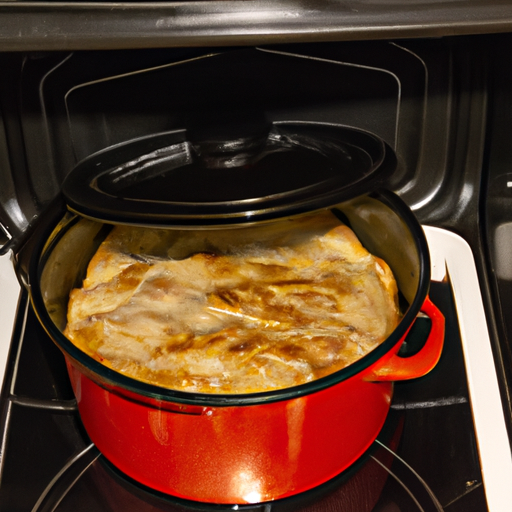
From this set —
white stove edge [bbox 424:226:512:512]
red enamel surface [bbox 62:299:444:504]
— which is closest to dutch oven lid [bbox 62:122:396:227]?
red enamel surface [bbox 62:299:444:504]

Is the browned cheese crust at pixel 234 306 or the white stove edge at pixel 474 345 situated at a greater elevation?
the browned cheese crust at pixel 234 306

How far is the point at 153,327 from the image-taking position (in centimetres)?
83

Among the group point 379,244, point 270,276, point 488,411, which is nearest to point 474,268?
point 379,244

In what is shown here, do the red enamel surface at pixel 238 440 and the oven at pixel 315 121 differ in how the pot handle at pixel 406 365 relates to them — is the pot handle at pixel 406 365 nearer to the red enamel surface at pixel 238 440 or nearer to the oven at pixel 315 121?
the red enamel surface at pixel 238 440

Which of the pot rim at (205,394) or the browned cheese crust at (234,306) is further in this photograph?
the browned cheese crust at (234,306)

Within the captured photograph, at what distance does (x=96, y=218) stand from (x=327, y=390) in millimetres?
363

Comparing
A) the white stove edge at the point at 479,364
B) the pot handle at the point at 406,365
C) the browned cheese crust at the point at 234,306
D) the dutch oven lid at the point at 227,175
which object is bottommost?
the white stove edge at the point at 479,364

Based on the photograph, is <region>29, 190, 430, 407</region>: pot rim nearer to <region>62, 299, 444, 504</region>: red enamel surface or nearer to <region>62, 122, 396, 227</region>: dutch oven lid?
<region>62, 299, 444, 504</region>: red enamel surface

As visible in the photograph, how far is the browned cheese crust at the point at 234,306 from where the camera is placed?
2.48 ft

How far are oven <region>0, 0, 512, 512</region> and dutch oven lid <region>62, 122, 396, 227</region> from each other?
11 centimetres

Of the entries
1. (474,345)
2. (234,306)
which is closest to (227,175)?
(234,306)

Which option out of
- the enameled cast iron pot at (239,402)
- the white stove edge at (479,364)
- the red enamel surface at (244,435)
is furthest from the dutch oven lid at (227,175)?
the white stove edge at (479,364)

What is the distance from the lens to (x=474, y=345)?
93cm

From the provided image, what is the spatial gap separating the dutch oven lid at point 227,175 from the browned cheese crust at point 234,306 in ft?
0.55
